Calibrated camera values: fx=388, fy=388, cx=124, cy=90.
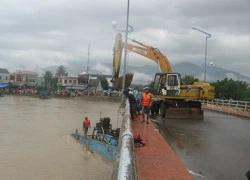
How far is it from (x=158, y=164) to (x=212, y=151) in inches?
145

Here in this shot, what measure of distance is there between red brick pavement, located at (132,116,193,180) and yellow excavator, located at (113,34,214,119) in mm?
10842

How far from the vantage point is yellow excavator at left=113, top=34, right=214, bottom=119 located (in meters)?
21.9

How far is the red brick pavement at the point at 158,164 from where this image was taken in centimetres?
727

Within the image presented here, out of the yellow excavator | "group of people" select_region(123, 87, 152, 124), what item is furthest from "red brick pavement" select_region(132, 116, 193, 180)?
the yellow excavator

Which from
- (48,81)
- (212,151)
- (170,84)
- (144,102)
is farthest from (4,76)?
(212,151)

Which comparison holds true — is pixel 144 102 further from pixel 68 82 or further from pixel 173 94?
pixel 68 82

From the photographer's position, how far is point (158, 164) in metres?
8.16

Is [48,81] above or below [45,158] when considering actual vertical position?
above

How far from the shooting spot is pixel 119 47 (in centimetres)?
2198

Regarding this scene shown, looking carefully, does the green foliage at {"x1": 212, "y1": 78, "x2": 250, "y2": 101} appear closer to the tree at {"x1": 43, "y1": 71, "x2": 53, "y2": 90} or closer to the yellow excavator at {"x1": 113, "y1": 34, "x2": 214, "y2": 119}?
the yellow excavator at {"x1": 113, "y1": 34, "x2": 214, "y2": 119}

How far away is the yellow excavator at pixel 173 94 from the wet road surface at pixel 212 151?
5.09m

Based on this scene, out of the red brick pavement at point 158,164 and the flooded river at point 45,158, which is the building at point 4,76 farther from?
the red brick pavement at point 158,164

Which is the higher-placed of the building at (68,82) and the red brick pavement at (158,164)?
the building at (68,82)

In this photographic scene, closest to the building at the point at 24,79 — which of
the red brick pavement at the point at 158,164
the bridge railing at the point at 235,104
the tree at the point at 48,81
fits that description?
the tree at the point at 48,81
